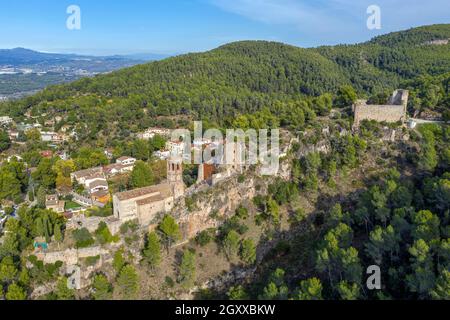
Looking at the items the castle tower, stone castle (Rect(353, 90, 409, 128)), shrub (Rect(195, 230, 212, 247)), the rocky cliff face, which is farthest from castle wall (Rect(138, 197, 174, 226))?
stone castle (Rect(353, 90, 409, 128))

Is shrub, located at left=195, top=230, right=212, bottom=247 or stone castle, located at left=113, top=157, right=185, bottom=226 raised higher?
stone castle, located at left=113, top=157, right=185, bottom=226

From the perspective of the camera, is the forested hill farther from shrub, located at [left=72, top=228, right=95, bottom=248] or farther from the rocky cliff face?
shrub, located at [left=72, top=228, right=95, bottom=248]

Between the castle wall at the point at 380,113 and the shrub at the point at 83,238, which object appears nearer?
the shrub at the point at 83,238

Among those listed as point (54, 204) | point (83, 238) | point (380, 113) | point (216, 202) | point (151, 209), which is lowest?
point (83, 238)

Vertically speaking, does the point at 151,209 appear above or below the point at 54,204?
above

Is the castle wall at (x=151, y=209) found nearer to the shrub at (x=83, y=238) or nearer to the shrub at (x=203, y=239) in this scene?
the shrub at (x=203, y=239)

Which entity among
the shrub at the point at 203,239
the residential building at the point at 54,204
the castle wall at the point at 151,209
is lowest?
the shrub at the point at 203,239

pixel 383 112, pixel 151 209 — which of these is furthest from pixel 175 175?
pixel 383 112

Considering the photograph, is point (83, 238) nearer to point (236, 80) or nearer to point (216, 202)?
point (216, 202)

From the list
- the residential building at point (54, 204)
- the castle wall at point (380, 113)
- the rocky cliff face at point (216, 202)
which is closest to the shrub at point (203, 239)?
the rocky cliff face at point (216, 202)
